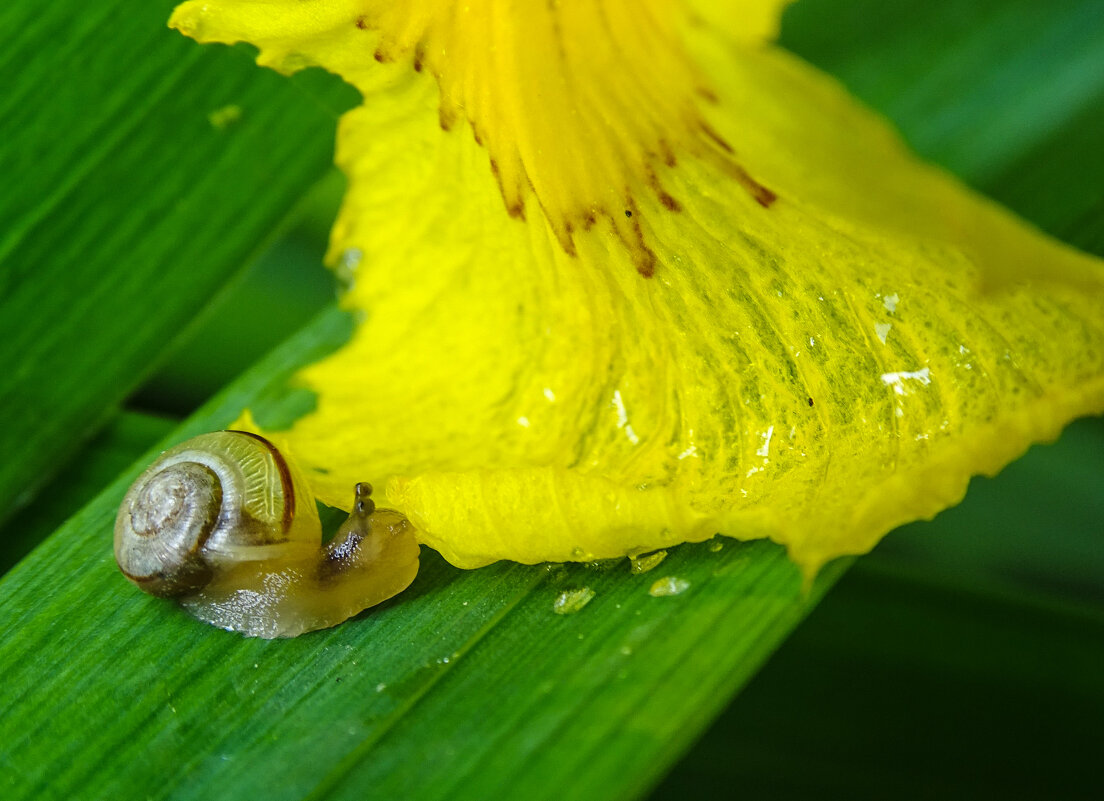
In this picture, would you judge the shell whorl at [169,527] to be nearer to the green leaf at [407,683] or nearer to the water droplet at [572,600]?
the green leaf at [407,683]

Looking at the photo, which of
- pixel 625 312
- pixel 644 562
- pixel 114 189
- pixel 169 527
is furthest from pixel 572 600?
pixel 114 189

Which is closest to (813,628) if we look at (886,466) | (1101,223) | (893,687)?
(893,687)

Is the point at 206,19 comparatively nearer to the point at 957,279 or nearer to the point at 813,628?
the point at 957,279

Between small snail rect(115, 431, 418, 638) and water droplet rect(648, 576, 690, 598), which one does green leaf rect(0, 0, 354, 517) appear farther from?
water droplet rect(648, 576, 690, 598)

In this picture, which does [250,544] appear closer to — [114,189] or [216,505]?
[216,505]

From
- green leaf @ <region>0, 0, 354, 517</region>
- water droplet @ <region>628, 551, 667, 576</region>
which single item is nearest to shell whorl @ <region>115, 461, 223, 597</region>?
green leaf @ <region>0, 0, 354, 517</region>

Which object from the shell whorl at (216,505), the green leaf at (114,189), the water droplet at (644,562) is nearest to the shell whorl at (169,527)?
the shell whorl at (216,505)
